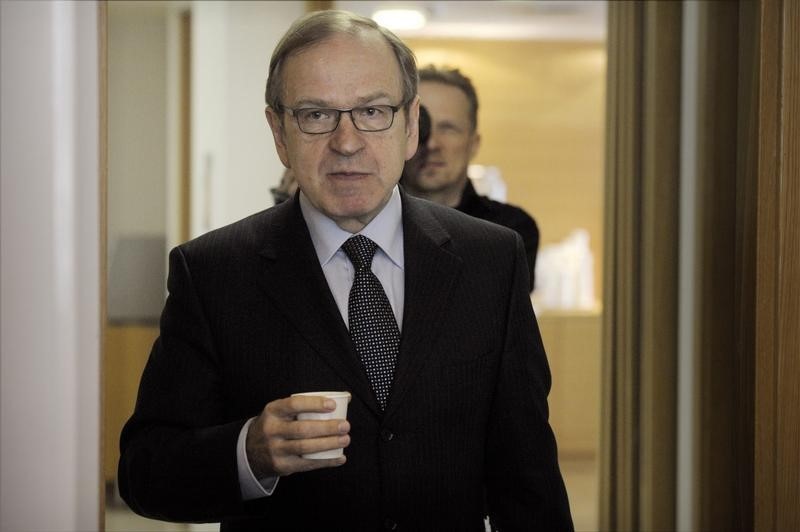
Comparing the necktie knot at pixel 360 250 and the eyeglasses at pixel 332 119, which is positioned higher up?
the eyeglasses at pixel 332 119

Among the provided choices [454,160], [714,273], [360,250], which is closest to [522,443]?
[360,250]

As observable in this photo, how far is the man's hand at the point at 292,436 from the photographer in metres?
1.30

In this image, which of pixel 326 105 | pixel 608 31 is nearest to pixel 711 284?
pixel 608 31

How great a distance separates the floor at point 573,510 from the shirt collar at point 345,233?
167 centimetres

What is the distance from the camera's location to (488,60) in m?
6.26

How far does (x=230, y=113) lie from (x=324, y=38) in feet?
5.45

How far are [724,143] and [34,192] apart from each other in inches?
79.5

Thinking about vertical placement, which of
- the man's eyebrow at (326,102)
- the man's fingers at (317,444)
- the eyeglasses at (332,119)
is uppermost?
the man's eyebrow at (326,102)

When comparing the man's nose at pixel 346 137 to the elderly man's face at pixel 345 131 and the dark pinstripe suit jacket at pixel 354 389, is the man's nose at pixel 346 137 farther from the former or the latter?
the dark pinstripe suit jacket at pixel 354 389

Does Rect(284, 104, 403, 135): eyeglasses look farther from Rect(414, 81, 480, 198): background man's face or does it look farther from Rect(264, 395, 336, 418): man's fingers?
Rect(414, 81, 480, 198): background man's face

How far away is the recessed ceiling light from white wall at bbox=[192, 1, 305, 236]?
3.91ft

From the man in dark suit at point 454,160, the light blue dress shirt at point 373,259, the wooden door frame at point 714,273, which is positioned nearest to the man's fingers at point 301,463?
the light blue dress shirt at point 373,259

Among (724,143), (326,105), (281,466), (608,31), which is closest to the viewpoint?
(281,466)

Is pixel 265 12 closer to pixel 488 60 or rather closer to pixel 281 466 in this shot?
pixel 281 466
